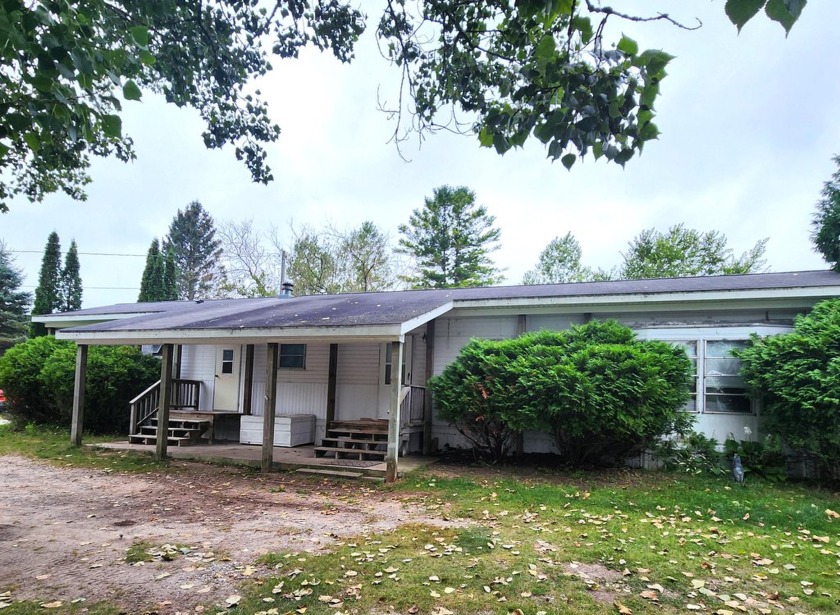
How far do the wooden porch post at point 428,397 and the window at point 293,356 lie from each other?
3.06 m

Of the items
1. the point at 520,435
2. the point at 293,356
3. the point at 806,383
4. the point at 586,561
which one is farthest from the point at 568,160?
the point at 293,356

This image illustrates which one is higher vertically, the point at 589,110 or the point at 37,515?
the point at 589,110

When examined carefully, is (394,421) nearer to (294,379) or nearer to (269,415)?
(269,415)

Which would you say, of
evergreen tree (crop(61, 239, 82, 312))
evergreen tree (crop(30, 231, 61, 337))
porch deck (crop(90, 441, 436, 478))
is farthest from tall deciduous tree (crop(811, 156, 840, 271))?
evergreen tree (crop(61, 239, 82, 312))

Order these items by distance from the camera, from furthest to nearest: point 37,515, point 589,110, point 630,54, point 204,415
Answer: point 204,415
point 37,515
point 589,110
point 630,54

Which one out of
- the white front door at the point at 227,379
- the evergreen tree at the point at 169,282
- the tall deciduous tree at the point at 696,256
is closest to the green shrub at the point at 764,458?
the white front door at the point at 227,379

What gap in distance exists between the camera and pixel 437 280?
3562 cm

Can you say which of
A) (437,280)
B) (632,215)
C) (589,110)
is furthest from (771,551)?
(632,215)

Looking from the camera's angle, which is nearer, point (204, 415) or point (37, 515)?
point (37, 515)

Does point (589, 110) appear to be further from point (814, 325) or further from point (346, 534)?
point (814, 325)

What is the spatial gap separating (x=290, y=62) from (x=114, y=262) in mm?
36234

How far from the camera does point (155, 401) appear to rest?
12516 mm

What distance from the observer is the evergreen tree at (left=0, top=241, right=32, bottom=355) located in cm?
2988

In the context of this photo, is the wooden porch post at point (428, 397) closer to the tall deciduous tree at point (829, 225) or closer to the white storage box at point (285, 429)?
the white storage box at point (285, 429)
